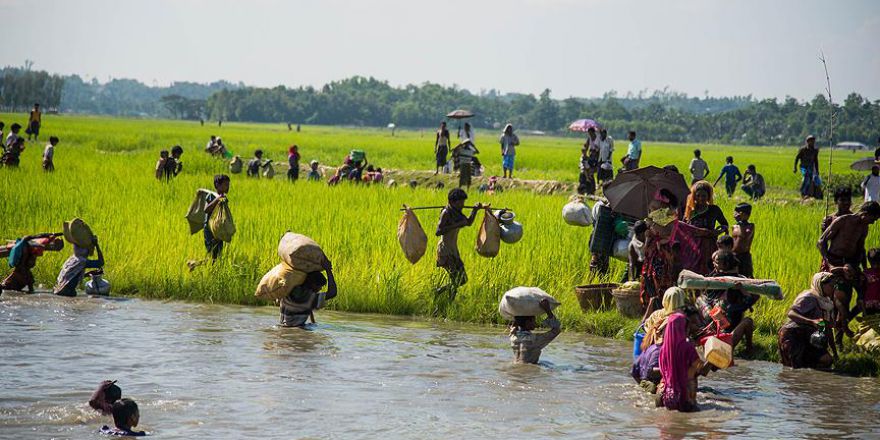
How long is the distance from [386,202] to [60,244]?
7.47 metres

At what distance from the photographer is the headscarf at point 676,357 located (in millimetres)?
6906

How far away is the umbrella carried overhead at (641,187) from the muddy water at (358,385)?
121 centimetres

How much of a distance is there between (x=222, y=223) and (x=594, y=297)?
371cm

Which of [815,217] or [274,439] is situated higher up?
[815,217]

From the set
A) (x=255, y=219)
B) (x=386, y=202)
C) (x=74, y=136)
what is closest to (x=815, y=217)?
(x=386, y=202)

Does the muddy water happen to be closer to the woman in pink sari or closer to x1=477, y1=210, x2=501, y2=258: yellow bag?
the woman in pink sari

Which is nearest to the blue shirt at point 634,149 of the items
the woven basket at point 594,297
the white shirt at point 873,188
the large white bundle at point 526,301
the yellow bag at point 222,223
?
the white shirt at point 873,188

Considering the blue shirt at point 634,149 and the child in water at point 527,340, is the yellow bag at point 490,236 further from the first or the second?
the blue shirt at point 634,149

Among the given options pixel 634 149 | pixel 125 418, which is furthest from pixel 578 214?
pixel 634 149

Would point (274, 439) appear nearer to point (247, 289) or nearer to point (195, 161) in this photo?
point (247, 289)

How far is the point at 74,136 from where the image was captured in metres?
44.2

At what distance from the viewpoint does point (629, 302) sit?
388 inches

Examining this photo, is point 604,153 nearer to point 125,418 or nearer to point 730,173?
point 730,173

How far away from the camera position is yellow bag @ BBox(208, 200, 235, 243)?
11.1 meters
